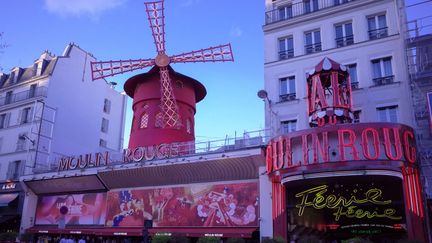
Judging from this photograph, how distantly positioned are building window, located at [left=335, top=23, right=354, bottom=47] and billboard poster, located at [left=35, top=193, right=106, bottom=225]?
458 inches

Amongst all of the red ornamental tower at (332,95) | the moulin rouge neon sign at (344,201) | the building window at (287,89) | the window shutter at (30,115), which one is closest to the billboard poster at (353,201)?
the moulin rouge neon sign at (344,201)

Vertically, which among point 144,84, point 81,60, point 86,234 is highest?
point 81,60

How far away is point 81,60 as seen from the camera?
2602 cm

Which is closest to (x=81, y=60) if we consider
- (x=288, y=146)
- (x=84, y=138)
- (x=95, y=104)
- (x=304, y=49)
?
(x=95, y=104)

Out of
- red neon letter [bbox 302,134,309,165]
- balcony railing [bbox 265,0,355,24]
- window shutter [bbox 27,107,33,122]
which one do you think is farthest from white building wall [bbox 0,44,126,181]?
red neon letter [bbox 302,134,309,165]

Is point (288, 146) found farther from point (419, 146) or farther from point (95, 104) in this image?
point (95, 104)

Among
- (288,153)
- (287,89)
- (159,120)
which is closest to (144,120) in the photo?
(159,120)

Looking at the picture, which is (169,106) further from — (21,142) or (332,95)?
(21,142)

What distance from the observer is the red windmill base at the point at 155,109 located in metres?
19.4

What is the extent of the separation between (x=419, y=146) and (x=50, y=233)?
53.1 ft

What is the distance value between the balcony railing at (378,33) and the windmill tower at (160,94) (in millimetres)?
7024

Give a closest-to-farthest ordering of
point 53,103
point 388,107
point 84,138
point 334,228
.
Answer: point 388,107
point 334,228
point 53,103
point 84,138

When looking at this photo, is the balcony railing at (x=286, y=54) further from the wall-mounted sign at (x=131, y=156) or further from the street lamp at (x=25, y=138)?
the street lamp at (x=25, y=138)

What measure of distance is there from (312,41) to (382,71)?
2.88m
